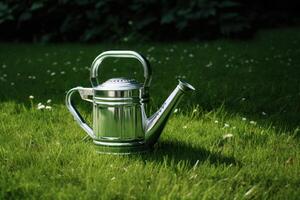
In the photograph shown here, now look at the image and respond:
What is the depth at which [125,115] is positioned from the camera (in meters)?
3.06

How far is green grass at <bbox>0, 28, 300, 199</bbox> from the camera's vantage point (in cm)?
257

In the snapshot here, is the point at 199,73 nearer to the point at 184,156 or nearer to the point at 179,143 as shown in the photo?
the point at 179,143

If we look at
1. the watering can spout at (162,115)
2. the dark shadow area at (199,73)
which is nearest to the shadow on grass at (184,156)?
the watering can spout at (162,115)

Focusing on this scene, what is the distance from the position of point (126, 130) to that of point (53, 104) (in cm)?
149

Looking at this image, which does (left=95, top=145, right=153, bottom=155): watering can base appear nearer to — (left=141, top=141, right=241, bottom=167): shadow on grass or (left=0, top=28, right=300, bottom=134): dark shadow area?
(left=141, top=141, right=241, bottom=167): shadow on grass

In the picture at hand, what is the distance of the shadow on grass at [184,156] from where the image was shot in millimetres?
2943

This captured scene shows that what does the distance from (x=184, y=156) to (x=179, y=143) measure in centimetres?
29

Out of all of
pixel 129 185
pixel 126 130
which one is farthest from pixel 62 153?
pixel 129 185

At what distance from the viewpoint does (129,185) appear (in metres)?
2.57

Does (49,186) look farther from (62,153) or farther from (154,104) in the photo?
(154,104)

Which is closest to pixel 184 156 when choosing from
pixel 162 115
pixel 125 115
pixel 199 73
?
pixel 162 115

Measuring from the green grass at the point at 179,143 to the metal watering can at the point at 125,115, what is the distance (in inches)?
Result: 3.6

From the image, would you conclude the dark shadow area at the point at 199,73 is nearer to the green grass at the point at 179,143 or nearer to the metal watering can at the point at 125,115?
the green grass at the point at 179,143

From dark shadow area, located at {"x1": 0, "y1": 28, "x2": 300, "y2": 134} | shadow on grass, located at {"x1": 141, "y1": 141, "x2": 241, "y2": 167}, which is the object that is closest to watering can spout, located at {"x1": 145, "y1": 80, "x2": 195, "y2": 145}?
shadow on grass, located at {"x1": 141, "y1": 141, "x2": 241, "y2": 167}
